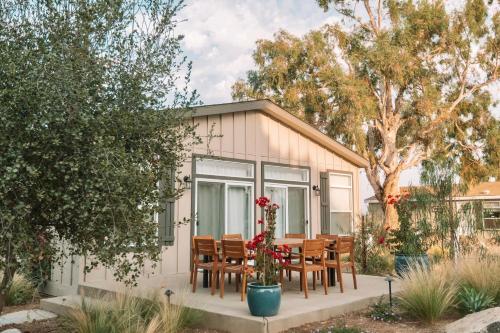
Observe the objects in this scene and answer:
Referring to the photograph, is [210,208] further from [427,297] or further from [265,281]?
[427,297]

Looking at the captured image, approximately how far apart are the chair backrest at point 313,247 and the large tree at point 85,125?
246 cm

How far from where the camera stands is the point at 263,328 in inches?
193

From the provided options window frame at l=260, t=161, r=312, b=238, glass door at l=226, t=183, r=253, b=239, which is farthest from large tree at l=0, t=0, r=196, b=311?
window frame at l=260, t=161, r=312, b=238

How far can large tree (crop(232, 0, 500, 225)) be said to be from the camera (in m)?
18.8

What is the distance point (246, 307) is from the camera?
5.67 metres

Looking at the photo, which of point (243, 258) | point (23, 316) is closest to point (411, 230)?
point (243, 258)

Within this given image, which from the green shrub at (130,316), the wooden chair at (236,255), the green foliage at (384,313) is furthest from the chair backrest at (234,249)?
the green foliage at (384,313)

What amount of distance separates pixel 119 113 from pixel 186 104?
96 centimetres

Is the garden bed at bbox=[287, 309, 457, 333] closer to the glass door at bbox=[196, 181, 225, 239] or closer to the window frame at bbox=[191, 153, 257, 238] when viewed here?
the window frame at bbox=[191, 153, 257, 238]

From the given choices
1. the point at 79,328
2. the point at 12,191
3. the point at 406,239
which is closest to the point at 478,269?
the point at 406,239

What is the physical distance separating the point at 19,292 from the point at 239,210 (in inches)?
176

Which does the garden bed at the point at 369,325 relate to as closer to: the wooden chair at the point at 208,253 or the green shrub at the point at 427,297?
the green shrub at the point at 427,297

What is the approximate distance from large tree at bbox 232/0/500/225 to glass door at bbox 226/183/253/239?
9.10m

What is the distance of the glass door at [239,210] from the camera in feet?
32.1
